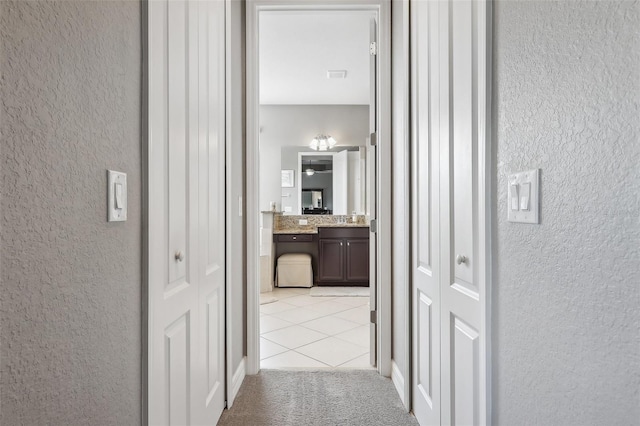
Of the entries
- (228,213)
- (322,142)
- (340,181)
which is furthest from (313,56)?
(228,213)

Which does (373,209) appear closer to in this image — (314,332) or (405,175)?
(405,175)

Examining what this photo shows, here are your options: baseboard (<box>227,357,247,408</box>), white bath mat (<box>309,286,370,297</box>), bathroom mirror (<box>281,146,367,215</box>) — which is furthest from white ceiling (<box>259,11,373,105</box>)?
white bath mat (<box>309,286,370,297</box>)

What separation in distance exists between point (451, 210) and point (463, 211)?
0.10 metres

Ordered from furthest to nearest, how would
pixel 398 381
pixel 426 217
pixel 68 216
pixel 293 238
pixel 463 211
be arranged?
pixel 293 238 < pixel 398 381 < pixel 426 217 < pixel 463 211 < pixel 68 216

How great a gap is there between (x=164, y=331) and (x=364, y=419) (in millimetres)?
1187

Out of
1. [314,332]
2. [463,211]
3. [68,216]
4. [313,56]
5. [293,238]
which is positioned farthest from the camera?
[293,238]

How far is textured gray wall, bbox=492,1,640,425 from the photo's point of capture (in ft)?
1.96

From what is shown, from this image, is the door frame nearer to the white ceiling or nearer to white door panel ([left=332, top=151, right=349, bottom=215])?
the white ceiling

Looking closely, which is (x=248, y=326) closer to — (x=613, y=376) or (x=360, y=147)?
(x=613, y=376)

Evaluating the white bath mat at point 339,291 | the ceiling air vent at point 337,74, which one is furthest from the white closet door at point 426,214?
the white bath mat at point 339,291

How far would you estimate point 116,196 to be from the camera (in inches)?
33.6

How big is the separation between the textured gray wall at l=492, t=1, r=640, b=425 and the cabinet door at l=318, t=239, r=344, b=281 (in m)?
4.03

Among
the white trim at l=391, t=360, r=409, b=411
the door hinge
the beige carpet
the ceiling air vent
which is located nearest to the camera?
Result: the beige carpet

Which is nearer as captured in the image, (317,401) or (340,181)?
(317,401)
